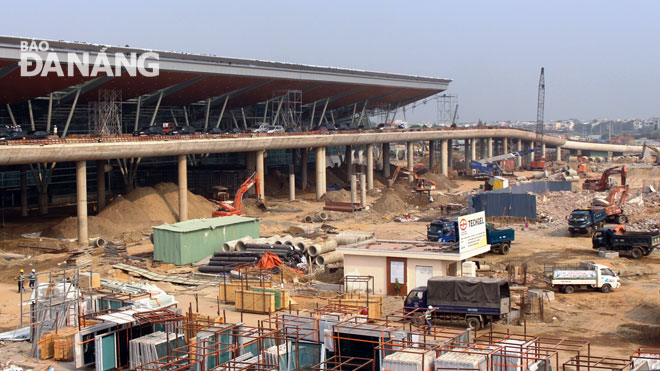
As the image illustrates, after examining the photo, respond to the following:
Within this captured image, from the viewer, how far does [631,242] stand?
41.9 metres

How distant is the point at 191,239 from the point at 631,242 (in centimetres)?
2387

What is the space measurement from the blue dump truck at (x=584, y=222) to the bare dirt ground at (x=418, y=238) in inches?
26.6

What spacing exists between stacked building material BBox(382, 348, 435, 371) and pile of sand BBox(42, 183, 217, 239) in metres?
38.5

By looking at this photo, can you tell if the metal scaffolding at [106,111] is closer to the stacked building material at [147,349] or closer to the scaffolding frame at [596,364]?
the stacked building material at [147,349]

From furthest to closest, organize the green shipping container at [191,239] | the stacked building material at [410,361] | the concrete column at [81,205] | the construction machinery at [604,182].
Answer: the construction machinery at [604,182], the concrete column at [81,205], the green shipping container at [191,239], the stacked building material at [410,361]

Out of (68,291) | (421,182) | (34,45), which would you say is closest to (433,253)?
(68,291)

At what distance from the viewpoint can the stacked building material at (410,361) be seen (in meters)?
17.3

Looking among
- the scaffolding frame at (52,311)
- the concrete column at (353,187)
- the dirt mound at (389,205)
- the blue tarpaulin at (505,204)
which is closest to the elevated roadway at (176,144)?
the concrete column at (353,187)

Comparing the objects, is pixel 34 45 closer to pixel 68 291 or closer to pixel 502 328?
pixel 68 291

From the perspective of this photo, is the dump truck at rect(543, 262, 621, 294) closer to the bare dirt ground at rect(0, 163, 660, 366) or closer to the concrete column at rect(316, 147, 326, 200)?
the bare dirt ground at rect(0, 163, 660, 366)

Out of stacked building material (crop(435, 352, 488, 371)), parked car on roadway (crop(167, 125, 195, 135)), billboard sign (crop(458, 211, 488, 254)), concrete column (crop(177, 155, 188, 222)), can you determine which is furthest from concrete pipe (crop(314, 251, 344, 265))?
parked car on roadway (crop(167, 125, 195, 135))

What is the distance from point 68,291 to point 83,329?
400cm

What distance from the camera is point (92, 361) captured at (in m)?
23.6

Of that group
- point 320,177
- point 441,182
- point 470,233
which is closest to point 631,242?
point 470,233
